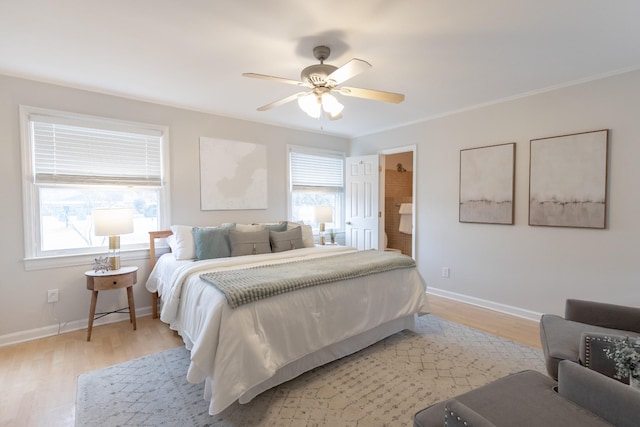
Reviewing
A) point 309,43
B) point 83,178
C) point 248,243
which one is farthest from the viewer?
point 248,243

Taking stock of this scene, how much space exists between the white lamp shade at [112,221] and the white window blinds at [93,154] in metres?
0.53

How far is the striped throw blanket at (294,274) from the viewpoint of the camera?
1975 mm

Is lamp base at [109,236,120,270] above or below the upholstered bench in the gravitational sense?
above

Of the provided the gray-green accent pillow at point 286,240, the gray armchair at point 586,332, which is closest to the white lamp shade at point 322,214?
the gray-green accent pillow at point 286,240

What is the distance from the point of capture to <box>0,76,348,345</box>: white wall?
2781mm

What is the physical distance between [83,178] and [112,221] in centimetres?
66

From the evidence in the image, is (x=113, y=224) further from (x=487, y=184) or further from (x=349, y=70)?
(x=487, y=184)

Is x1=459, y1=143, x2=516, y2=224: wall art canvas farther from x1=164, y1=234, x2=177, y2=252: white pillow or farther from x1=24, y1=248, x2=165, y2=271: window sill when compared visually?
x1=24, y1=248, x2=165, y2=271: window sill

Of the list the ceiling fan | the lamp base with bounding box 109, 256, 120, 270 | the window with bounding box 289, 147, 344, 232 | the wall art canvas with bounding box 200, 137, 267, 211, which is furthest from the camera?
the window with bounding box 289, 147, 344, 232

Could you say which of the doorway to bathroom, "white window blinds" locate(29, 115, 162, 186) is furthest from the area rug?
the doorway to bathroom

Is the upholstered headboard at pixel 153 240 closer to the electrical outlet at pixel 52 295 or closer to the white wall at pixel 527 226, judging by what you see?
the electrical outlet at pixel 52 295

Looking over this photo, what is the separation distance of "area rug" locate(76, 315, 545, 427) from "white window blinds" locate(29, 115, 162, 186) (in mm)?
1921

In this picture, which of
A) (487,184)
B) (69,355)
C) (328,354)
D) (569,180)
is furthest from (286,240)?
(569,180)

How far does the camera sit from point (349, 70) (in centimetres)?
197
